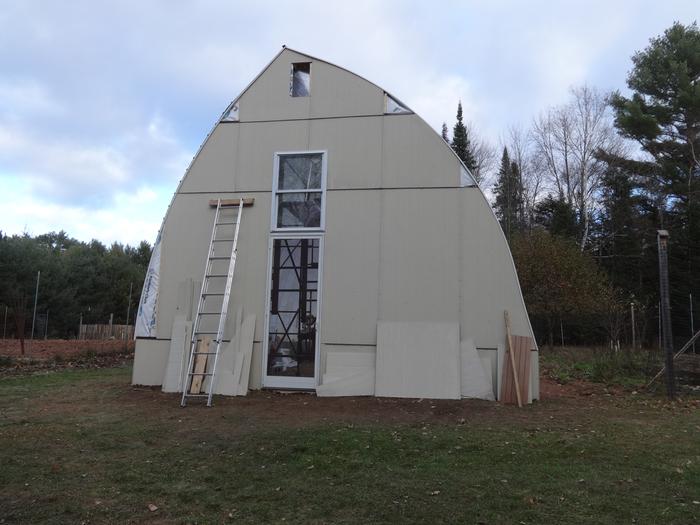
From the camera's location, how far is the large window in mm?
9586

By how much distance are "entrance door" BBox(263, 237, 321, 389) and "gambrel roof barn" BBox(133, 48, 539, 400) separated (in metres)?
0.02

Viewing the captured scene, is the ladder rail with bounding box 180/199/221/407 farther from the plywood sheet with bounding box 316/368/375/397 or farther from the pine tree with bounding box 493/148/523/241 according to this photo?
the pine tree with bounding box 493/148/523/241

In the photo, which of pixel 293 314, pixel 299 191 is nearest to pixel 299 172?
pixel 299 191

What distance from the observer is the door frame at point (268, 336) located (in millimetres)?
9109

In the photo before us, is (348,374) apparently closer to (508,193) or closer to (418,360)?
(418,360)

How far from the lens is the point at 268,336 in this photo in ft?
30.5

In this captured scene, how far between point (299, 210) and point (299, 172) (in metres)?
0.71

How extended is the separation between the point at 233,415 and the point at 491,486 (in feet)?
13.4

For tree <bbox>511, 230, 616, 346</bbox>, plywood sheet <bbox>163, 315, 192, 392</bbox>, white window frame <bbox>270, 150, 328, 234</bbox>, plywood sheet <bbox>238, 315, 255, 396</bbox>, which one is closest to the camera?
plywood sheet <bbox>238, 315, 255, 396</bbox>

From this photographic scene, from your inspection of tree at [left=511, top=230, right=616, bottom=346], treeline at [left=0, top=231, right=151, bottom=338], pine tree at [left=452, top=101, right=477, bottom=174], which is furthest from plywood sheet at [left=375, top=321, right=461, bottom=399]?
pine tree at [left=452, top=101, right=477, bottom=174]

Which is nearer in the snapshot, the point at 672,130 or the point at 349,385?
the point at 349,385

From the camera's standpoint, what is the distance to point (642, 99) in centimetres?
3017

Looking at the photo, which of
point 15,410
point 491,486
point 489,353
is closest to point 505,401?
point 489,353

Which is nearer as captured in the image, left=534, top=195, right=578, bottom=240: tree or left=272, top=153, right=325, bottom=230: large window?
left=272, top=153, right=325, bottom=230: large window
